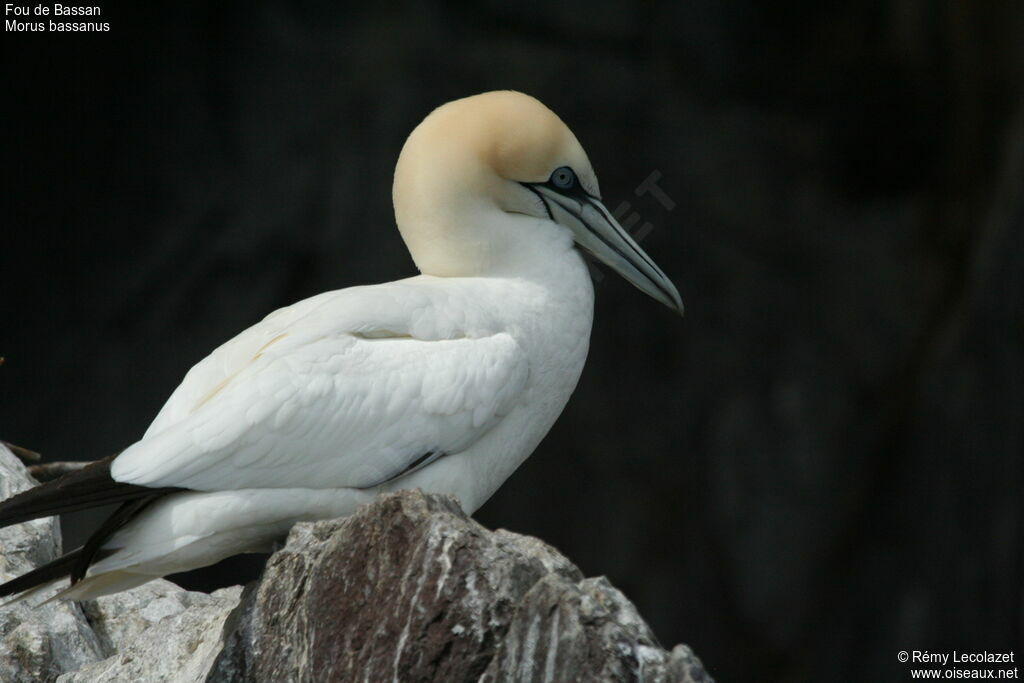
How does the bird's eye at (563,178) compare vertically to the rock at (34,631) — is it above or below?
above

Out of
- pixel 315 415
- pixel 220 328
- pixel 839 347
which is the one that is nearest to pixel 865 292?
pixel 839 347

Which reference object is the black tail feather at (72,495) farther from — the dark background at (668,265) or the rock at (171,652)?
the dark background at (668,265)

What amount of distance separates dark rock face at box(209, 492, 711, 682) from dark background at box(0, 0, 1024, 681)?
480 cm

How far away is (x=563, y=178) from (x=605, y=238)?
234mm

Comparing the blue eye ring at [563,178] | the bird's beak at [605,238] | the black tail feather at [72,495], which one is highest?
the blue eye ring at [563,178]

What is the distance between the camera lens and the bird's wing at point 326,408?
11.5ft

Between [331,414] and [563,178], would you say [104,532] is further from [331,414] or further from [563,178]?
[563,178]

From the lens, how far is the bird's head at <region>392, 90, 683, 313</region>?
435 cm

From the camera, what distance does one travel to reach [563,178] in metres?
4.53

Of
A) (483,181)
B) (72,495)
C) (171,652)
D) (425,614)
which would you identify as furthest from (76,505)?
(483,181)

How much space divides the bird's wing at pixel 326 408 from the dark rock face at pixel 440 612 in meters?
0.33

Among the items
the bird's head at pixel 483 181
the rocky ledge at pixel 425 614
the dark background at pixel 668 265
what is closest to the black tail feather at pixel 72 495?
the rocky ledge at pixel 425 614

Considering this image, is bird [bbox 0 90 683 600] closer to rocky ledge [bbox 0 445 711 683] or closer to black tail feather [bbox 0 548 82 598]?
black tail feather [bbox 0 548 82 598]

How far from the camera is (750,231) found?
7855 mm
